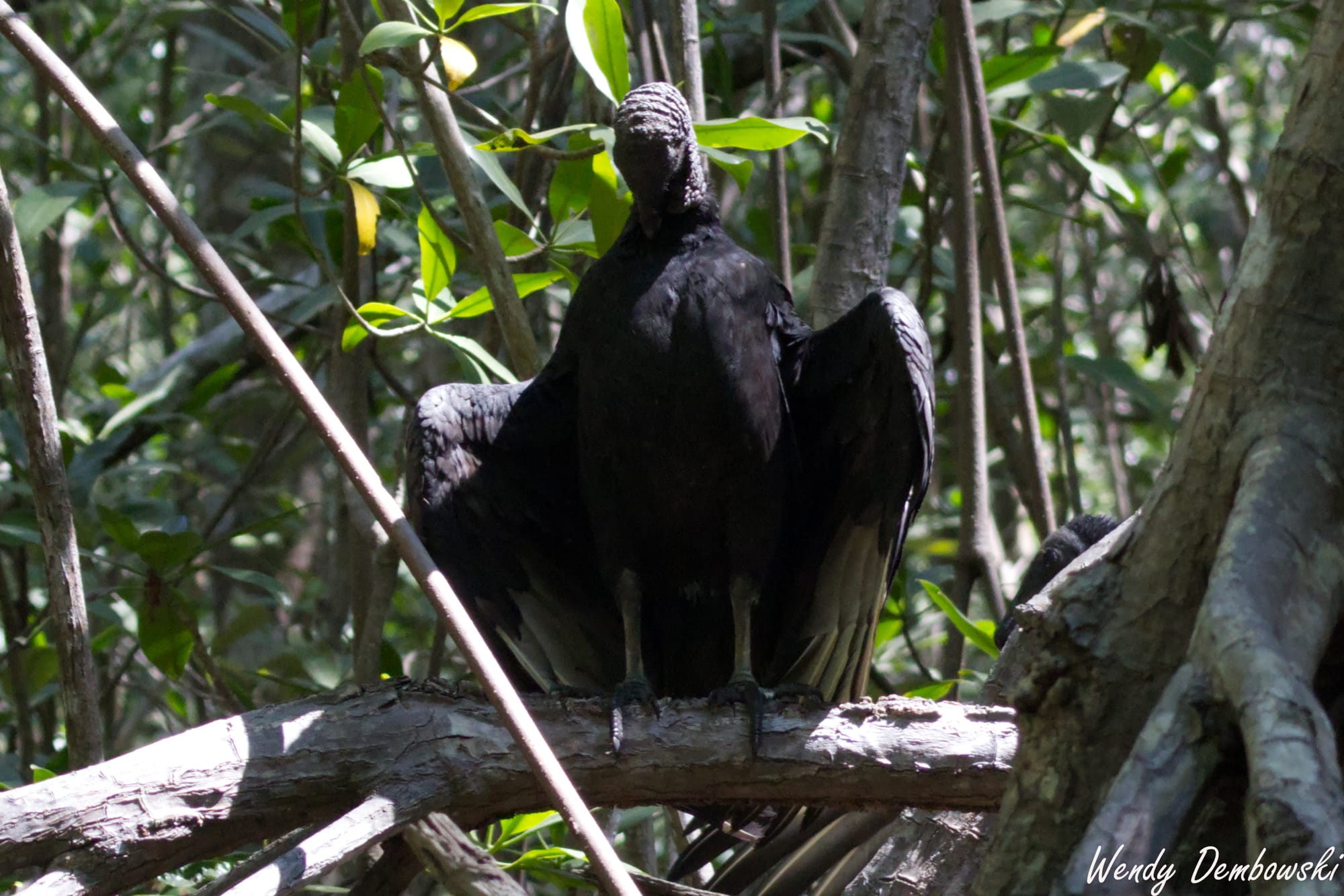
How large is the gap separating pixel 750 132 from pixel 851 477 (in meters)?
0.76

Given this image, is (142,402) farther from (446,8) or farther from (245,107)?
(446,8)

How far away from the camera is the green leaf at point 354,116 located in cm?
288

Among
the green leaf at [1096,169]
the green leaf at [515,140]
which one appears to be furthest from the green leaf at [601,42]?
the green leaf at [1096,169]

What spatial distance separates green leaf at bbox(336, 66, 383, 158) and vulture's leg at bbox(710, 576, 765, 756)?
4.26ft

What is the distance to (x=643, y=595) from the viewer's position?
2.99 m

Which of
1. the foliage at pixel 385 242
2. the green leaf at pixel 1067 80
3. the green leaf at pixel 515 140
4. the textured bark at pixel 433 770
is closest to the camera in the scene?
the textured bark at pixel 433 770

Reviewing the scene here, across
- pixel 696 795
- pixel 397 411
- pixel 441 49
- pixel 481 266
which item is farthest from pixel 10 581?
pixel 696 795

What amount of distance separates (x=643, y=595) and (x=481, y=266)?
0.84 metres

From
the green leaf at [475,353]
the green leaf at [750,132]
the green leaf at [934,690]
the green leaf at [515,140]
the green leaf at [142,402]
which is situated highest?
the green leaf at [515,140]

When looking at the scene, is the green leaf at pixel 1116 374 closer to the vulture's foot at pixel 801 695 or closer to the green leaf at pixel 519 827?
the vulture's foot at pixel 801 695

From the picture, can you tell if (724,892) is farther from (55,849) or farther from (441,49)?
(441,49)

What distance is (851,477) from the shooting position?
2.81m

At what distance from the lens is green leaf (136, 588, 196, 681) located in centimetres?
313

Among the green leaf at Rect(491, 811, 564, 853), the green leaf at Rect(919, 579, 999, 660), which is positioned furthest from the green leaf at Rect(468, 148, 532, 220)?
the green leaf at Rect(491, 811, 564, 853)
